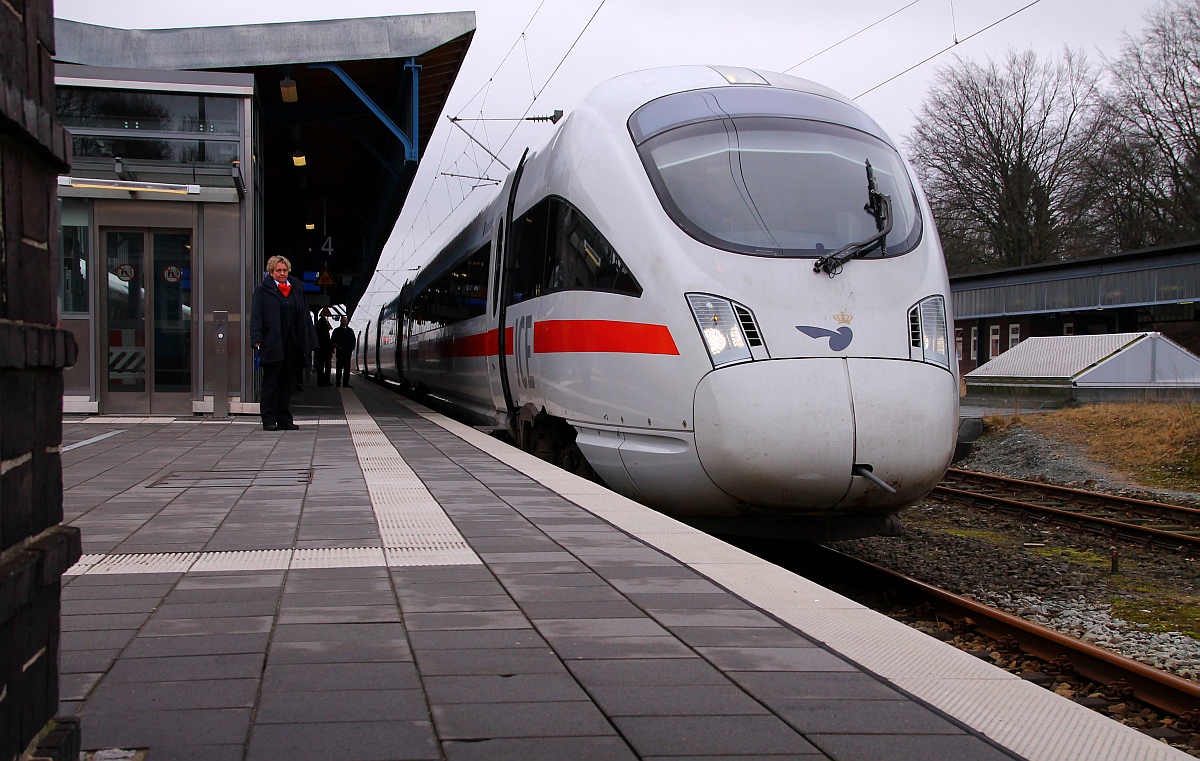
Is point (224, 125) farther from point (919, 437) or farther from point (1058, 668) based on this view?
point (1058, 668)

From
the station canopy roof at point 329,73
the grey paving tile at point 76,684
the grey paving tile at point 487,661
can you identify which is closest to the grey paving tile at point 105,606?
the grey paving tile at point 76,684

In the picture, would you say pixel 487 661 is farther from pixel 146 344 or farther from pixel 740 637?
pixel 146 344

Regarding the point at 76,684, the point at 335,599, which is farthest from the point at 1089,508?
the point at 76,684

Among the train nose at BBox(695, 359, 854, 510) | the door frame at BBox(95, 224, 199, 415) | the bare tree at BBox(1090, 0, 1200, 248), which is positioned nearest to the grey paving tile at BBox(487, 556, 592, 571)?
the train nose at BBox(695, 359, 854, 510)

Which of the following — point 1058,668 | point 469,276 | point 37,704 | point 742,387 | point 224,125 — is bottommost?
point 1058,668

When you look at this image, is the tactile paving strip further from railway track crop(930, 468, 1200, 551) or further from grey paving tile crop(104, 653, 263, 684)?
railway track crop(930, 468, 1200, 551)

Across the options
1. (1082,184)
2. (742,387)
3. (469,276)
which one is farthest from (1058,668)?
(1082,184)

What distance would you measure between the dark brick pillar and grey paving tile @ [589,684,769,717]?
1.17 metres

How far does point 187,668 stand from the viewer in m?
2.83

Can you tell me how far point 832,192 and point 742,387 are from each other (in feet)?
5.51

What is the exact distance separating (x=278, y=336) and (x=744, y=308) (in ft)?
20.9

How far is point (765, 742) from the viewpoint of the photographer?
2.37 metres

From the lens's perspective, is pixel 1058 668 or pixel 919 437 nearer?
pixel 1058 668

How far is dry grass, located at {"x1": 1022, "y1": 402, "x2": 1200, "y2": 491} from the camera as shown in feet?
44.1
